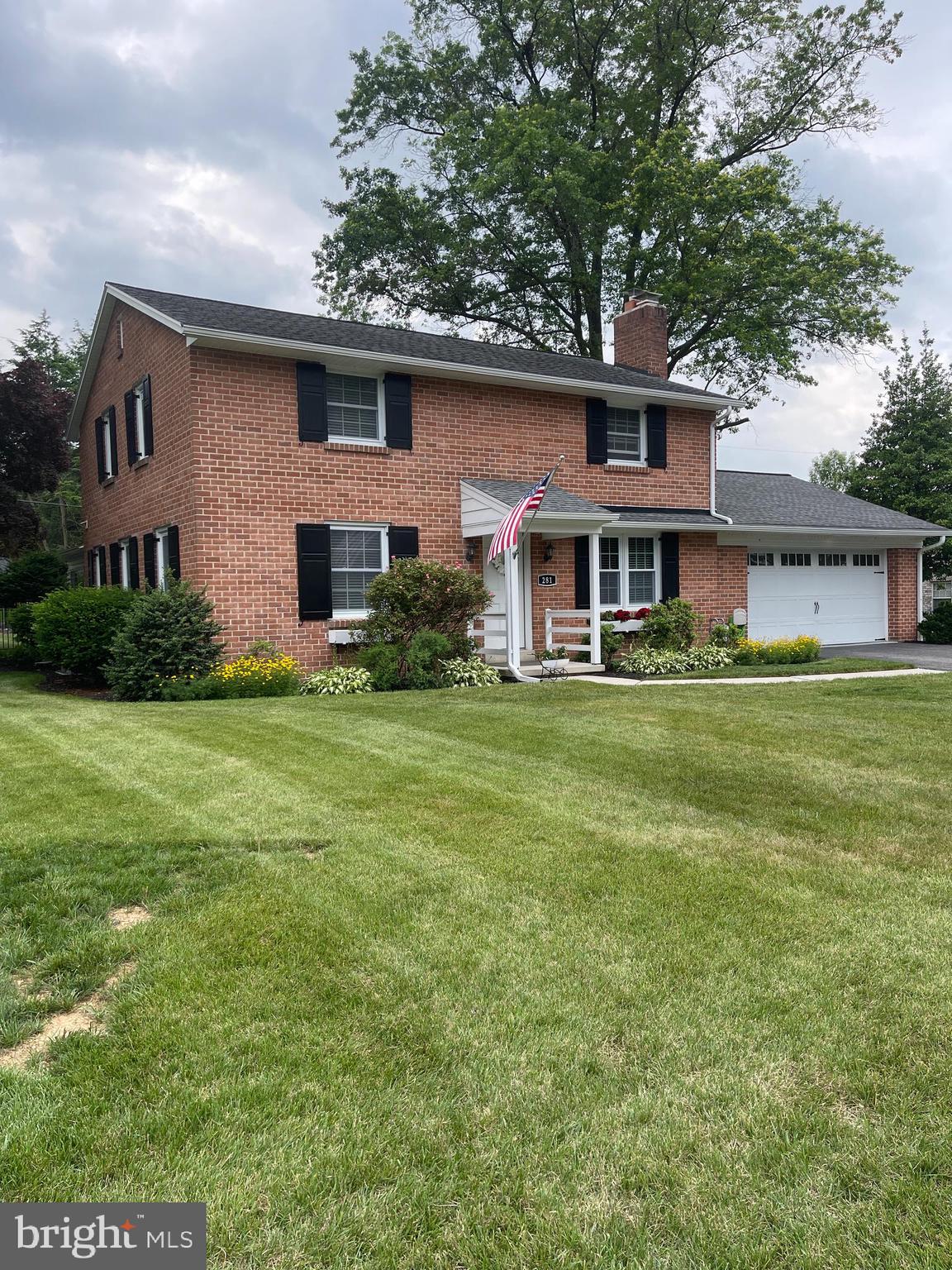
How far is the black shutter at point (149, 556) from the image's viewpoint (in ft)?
49.5

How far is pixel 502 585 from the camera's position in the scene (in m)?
14.8

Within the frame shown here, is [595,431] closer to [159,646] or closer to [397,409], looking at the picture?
[397,409]

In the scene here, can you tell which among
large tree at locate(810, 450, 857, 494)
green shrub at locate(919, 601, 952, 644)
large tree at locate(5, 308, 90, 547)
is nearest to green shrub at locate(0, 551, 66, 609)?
large tree at locate(5, 308, 90, 547)

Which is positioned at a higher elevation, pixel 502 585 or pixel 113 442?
pixel 113 442

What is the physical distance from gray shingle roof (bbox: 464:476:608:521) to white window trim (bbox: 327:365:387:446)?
1.73 meters

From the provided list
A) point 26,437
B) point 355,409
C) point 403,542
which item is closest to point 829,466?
point 403,542

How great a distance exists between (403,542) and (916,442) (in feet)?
67.9

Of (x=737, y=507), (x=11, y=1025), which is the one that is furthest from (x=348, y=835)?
(x=737, y=507)

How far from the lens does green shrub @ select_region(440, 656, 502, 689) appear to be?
12.6 m

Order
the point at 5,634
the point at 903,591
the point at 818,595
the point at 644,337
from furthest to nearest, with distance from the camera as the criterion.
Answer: the point at 5,634 < the point at 903,591 < the point at 644,337 < the point at 818,595

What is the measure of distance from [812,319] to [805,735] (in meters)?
20.7

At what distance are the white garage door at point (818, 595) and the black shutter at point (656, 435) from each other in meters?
3.47

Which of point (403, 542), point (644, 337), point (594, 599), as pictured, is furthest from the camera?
point (644, 337)

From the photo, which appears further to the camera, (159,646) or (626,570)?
(626,570)
